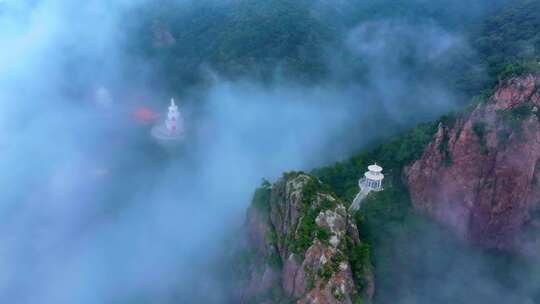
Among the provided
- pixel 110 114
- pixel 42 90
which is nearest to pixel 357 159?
pixel 110 114

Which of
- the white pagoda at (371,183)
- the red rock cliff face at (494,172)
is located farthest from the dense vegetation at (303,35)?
the red rock cliff face at (494,172)

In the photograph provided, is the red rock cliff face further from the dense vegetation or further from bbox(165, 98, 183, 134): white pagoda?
bbox(165, 98, 183, 134): white pagoda

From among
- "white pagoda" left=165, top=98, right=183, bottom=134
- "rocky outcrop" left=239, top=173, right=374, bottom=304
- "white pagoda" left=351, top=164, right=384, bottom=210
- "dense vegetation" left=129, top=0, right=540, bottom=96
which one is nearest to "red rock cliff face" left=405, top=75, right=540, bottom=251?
"white pagoda" left=351, top=164, right=384, bottom=210

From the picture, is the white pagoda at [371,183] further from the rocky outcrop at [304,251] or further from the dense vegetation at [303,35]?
the dense vegetation at [303,35]

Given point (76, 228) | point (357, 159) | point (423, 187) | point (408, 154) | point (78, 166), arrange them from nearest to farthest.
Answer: point (423, 187), point (408, 154), point (357, 159), point (76, 228), point (78, 166)

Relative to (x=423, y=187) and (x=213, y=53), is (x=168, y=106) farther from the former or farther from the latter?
(x=423, y=187)
